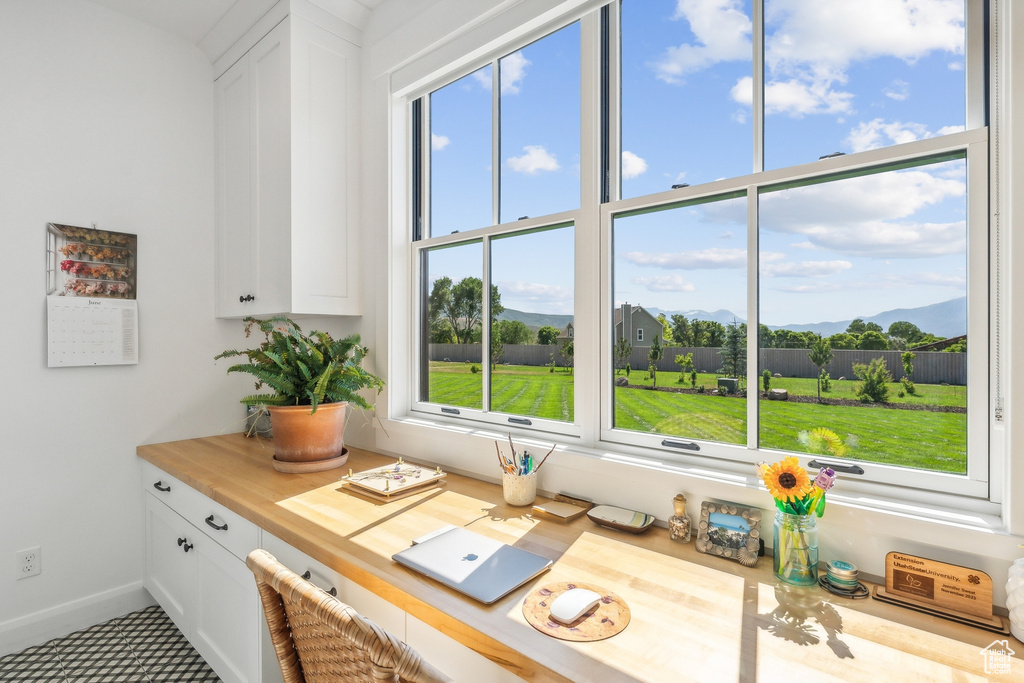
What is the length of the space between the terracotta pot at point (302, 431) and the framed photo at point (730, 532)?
1396 millimetres

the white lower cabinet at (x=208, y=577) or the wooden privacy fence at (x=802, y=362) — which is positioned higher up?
the wooden privacy fence at (x=802, y=362)

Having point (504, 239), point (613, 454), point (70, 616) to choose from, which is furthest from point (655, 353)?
point (70, 616)

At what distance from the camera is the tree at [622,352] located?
5.27ft

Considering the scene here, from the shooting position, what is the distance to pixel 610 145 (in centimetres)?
164

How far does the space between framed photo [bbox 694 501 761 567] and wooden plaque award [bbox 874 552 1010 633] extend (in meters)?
0.24

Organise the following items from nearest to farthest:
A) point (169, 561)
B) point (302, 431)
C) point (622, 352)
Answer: point (622, 352) < point (302, 431) < point (169, 561)

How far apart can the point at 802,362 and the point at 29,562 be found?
3023 millimetres

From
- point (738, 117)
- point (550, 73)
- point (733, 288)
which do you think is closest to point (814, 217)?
point (733, 288)

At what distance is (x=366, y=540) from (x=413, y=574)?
0.24 metres

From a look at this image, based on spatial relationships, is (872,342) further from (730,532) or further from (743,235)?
(730,532)

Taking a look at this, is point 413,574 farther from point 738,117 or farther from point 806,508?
point 738,117

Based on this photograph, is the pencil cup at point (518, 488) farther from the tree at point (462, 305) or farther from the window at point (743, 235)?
the tree at point (462, 305)

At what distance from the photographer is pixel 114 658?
78.0 inches

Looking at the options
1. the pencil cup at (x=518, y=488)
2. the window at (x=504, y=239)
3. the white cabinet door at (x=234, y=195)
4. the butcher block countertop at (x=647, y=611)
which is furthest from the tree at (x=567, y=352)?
→ the white cabinet door at (x=234, y=195)
